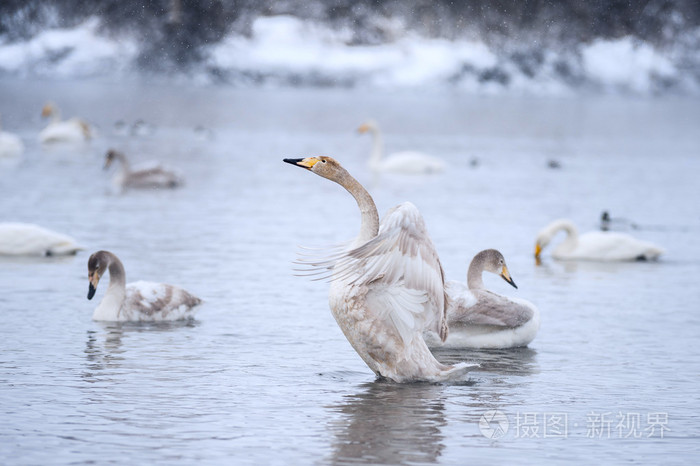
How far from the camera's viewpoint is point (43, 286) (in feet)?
43.1

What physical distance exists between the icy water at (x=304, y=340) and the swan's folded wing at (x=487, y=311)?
0.30 m

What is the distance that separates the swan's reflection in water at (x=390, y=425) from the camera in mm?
7566

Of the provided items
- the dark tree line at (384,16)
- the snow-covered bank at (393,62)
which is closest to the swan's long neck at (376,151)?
the snow-covered bank at (393,62)

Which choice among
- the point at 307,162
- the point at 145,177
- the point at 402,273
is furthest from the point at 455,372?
the point at 145,177

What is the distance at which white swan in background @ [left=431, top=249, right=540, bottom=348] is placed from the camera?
1070cm

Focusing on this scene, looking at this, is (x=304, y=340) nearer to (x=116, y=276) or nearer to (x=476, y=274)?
(x=476, y=274)

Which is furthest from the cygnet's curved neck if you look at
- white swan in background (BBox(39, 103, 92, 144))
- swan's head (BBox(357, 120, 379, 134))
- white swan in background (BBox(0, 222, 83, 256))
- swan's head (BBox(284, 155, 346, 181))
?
white swan in background (BBox(39, 103, 92, 144))

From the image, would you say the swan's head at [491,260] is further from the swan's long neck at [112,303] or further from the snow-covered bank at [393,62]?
the snow-covered bank at [393,62]

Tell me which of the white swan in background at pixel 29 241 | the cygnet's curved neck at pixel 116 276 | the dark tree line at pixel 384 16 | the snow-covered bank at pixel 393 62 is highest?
the dark tree line at pixel 384 16

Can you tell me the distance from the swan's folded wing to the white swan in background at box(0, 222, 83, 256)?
6.12 metres

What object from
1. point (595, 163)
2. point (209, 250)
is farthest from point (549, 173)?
point (209, 250)

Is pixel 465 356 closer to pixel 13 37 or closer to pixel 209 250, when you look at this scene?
pixel 209 250

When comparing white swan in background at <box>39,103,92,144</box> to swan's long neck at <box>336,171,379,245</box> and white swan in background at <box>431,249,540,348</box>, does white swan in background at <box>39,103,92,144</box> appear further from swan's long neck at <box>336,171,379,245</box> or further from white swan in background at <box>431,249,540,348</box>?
swan's long neck at <box>336,171,379,245</box>

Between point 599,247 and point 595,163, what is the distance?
1906 centimetres
